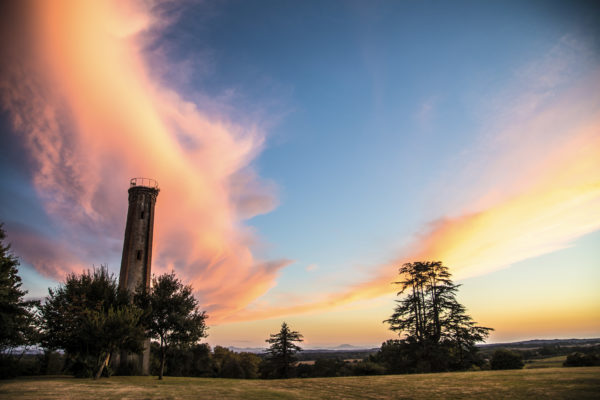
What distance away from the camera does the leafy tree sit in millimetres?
26891

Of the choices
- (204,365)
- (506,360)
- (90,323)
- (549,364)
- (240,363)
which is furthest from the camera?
(240,363)

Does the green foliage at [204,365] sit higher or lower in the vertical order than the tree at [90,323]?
lower

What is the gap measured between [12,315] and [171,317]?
12.8 m

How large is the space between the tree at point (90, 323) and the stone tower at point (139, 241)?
6342 mm

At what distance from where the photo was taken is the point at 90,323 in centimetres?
2422

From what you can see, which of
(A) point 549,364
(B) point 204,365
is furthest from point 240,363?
(A) point 549,364

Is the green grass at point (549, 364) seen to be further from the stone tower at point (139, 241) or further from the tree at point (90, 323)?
the stone tower at point (139, 241)

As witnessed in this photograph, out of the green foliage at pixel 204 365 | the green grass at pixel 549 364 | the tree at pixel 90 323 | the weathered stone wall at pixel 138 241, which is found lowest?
the green foliage at pixel 204 365

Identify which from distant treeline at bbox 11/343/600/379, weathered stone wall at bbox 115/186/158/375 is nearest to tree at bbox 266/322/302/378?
distant treeline at bbox 11/343/600/379

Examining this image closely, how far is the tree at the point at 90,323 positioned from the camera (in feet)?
80.5

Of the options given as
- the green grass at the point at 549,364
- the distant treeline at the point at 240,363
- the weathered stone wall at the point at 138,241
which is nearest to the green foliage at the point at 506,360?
the distant treeline at the point at 240,363

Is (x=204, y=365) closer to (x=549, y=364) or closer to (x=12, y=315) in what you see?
(x=12, y=315)

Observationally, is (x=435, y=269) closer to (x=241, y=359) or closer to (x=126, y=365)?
(x=126, y=365)

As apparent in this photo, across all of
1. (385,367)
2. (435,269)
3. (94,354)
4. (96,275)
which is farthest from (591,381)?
(96,275)
